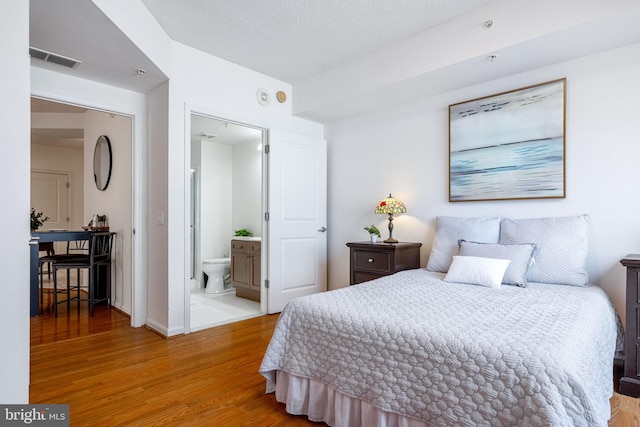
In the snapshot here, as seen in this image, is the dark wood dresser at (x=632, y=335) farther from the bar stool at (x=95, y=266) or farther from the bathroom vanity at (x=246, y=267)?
the bar stool at (x=95, y=266)

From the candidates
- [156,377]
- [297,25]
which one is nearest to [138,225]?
[156,377]

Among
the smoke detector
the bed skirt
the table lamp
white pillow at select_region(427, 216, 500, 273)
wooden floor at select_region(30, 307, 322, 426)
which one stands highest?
the smoke detector

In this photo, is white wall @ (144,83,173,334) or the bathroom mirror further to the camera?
the bathroom mirror

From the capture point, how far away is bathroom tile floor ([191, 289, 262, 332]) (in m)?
3.59

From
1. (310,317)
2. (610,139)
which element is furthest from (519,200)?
(310,317)

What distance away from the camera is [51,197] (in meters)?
6.85

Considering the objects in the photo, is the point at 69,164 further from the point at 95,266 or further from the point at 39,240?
the point at 39,240

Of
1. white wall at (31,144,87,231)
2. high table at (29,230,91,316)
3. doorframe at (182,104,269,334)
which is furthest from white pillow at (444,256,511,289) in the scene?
white wall at (31,144,87,231)

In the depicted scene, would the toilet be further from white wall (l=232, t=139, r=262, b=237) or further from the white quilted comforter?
the white quilted comforter

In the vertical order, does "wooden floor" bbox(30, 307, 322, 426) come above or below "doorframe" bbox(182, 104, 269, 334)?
below

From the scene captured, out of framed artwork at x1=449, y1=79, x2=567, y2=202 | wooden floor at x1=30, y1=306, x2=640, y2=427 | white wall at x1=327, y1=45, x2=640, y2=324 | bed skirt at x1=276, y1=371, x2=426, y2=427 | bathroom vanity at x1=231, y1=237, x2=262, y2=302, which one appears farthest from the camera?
bathroom vanity at x1=231, y1=237, x2=262, y2=302

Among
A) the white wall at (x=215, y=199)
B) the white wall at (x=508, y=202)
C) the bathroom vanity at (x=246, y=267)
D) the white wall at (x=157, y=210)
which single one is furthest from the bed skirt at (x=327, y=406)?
the white wall at (x=215, y=199)

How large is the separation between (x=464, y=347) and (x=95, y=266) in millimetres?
4302

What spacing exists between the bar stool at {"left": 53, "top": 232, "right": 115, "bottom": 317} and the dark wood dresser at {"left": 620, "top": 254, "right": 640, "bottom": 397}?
4.71 meters
